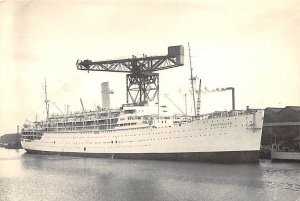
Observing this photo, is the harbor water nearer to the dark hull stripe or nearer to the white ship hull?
the dark hull stripe

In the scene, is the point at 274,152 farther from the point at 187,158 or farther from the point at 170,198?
the point at 170,198

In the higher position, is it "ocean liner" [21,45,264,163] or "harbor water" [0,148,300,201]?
"ocean liner" [21,45,264,163]

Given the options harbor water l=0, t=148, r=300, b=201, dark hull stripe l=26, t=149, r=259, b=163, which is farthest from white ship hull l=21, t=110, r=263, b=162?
harbor water l=0, t=148, r=300, b=201

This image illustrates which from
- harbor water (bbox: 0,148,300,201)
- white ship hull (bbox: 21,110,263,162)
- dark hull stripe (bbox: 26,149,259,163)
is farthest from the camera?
dark hull stripe (bbox: 26,149,259,163)

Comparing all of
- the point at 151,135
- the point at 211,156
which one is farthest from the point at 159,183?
the point at 151,135

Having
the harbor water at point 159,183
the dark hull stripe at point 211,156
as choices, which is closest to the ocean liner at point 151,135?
the dark hull stripe at point 211,156

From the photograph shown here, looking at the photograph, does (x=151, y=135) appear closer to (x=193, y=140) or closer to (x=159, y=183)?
(x=193, y=140)

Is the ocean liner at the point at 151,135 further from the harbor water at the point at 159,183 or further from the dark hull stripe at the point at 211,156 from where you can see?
the harbor water at the point at 159,183
